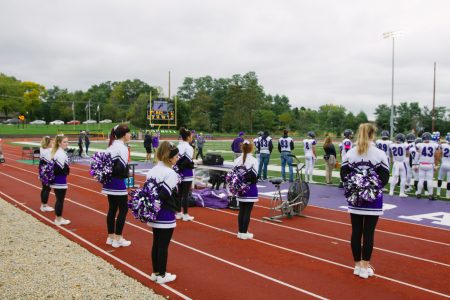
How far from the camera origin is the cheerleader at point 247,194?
7.20m

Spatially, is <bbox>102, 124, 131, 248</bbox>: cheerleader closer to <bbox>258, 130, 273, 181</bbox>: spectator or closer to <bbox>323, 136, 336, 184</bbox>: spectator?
<bbox>323, 136, 336, 184</bbox>: spectator

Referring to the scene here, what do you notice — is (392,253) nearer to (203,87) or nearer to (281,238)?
(281,238)

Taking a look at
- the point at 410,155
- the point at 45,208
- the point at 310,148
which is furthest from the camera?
the point at 310,148

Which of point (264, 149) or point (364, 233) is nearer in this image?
point (364, 233)

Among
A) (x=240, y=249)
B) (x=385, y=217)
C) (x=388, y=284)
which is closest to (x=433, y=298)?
(x=388, y=284)

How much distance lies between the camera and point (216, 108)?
8144cm

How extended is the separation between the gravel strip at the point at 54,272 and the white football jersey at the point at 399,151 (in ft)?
30.3

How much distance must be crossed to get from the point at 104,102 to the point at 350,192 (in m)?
102

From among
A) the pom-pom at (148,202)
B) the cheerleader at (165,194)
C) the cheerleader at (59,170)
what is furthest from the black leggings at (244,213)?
the cheerleader at (59,170)

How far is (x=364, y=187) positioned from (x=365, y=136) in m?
0.66

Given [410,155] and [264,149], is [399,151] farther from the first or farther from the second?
[264,149]

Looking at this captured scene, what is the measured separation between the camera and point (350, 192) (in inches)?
211

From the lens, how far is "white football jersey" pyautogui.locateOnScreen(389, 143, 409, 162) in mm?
11952

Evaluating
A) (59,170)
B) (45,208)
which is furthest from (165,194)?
(45,208)
